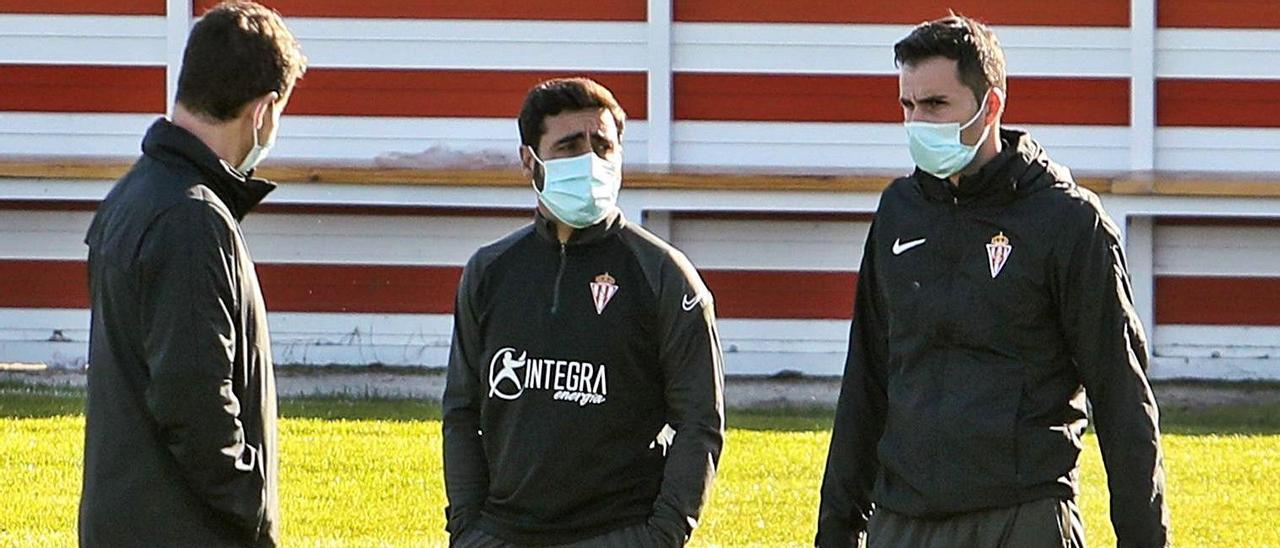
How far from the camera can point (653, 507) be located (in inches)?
211

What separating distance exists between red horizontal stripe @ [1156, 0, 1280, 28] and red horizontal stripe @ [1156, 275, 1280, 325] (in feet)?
7.10

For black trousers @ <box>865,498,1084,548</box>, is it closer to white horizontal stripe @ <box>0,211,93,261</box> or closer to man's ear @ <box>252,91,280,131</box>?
man's ear @ <box>252,91,280,131</box>

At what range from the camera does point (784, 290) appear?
18.6 m

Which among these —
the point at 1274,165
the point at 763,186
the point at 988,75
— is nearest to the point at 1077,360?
the point at 988,75

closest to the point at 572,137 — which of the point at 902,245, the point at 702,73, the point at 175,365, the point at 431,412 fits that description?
the point at 902,245

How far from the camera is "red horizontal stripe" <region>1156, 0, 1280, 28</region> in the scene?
18.2 meters

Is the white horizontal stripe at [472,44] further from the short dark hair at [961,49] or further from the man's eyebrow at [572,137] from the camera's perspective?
the short dark hair at [961,49]

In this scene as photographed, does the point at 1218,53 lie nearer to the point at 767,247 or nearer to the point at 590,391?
the point at 767,247

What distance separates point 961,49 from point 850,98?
13190mm

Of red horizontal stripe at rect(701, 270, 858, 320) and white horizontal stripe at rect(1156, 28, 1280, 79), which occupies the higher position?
white horizontal stripe at rect(1156, 28, 1280, 79)

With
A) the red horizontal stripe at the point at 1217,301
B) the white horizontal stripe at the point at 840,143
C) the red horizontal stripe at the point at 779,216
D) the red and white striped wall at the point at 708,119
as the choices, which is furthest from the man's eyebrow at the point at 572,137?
the red horizontal stripe at the point at 1217,301

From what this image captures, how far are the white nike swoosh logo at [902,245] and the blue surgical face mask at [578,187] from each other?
75 centimetres

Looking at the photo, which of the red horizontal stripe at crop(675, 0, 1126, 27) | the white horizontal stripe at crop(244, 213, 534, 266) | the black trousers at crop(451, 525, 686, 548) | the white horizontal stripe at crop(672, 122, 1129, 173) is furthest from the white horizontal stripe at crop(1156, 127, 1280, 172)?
the black trousers at crop(451, 525, 686, 548)

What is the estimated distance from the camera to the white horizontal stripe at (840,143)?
18.4 metres
